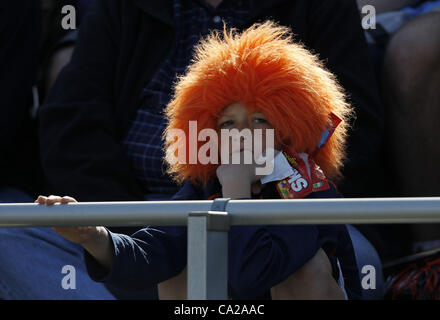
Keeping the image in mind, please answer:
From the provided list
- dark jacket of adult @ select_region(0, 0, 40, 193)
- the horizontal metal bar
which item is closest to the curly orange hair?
the horizontal metal bar

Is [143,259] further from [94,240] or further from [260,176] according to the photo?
[260,176]

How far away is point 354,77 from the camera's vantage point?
67.1 inches

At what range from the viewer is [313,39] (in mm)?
1754

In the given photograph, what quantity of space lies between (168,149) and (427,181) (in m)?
0.65

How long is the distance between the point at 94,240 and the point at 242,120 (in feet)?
1.18

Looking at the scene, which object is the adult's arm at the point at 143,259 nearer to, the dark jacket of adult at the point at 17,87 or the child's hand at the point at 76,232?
the child's hand at the point at 76,232

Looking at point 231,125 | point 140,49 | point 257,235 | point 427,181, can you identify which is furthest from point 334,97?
point 140,49

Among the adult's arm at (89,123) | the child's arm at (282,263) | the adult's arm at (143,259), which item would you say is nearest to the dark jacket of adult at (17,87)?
the adult's arm at (89,123)

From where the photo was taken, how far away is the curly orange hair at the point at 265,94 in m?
1.32

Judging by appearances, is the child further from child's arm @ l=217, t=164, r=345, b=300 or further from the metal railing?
the metal railing

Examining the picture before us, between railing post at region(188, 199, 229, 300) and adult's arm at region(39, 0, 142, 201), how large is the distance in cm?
79

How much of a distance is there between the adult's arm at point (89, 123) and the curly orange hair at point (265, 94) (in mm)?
320

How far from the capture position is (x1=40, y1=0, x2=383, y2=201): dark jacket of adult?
169 cm

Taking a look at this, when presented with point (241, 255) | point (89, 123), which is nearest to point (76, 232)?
point (241, 255)
